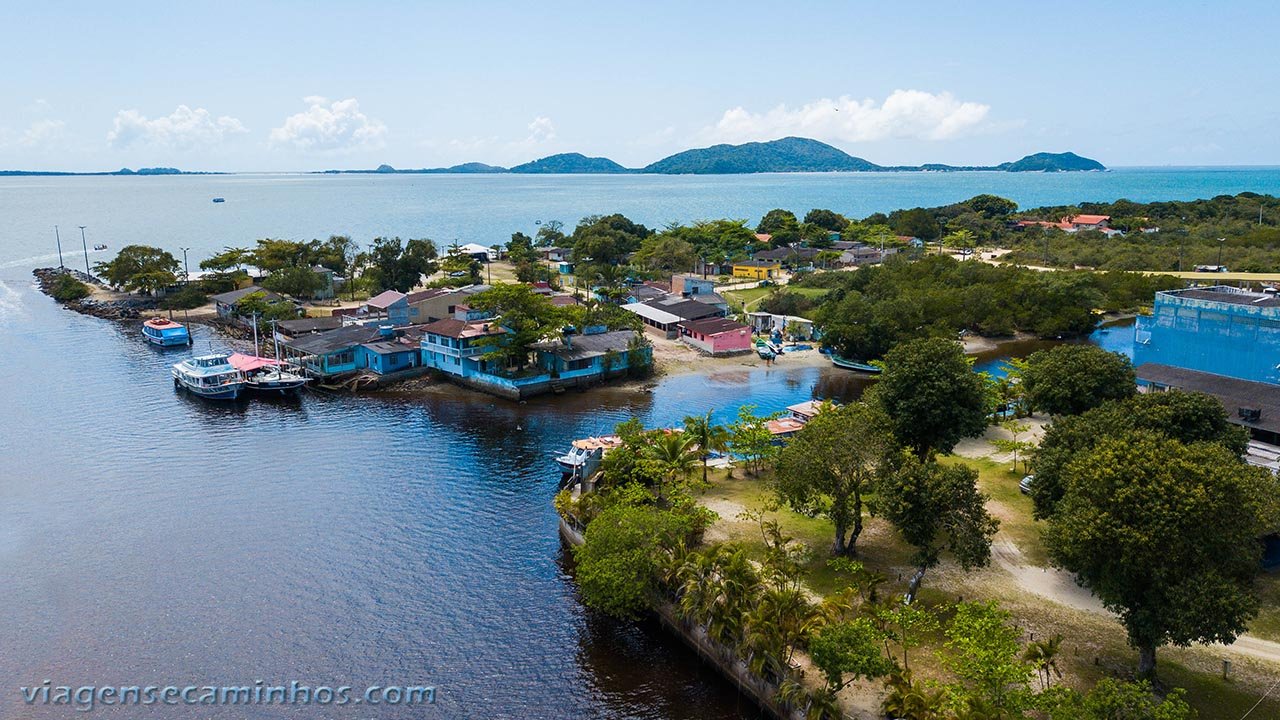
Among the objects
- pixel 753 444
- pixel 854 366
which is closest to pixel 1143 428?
pixel 753 444

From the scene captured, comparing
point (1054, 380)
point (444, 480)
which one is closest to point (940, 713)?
point (1054, 380)

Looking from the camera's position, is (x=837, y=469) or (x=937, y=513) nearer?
(x=937, y=513)

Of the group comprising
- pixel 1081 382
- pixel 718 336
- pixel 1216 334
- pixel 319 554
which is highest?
pixel 1216 334

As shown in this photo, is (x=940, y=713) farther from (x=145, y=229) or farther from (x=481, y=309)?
(x=145, y=229)

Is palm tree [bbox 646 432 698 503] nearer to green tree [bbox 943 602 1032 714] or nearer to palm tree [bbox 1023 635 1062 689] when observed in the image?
green tree [bbox 943 602 1032 714]

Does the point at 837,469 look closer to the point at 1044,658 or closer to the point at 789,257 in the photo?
the point at 1044,658

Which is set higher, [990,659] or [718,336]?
[990,659]
